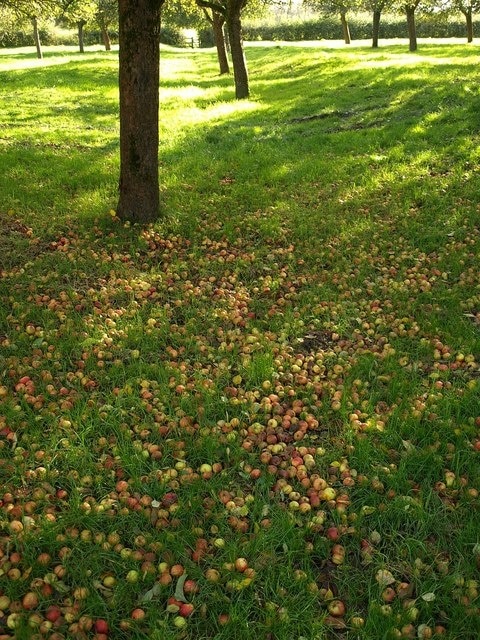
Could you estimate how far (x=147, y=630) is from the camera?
3.11m

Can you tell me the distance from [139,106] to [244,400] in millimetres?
4937

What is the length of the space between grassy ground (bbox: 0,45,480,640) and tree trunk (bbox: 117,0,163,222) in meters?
0.43

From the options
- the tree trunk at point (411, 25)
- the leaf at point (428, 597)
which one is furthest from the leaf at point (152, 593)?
the tree trunk at point (411, 25)

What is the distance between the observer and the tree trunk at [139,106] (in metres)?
6.99

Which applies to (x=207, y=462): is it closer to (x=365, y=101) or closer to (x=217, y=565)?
(x=217, y=565)

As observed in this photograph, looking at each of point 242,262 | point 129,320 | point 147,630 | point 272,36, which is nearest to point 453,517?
point 147,630

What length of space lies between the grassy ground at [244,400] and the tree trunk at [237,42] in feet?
30.0

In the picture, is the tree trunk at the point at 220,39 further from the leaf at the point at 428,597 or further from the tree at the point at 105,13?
the leaf at the point at 428,597

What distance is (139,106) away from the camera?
24.3 ft

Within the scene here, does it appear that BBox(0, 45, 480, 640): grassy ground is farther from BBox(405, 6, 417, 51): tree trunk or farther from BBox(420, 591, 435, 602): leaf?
BBox(405, 6, 417, 51): tree trunk

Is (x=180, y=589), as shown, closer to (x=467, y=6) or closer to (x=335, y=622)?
(x=335, y=622)

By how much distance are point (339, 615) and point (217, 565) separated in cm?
86

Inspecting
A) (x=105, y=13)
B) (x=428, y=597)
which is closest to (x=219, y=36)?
(x=105, y=13)

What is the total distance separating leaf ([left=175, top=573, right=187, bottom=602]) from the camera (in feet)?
10.7
